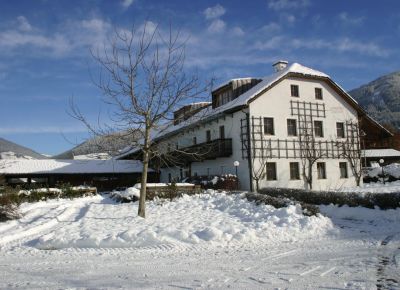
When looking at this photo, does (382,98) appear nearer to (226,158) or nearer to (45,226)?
(226,158)

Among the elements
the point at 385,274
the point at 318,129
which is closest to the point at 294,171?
the point at 318,129

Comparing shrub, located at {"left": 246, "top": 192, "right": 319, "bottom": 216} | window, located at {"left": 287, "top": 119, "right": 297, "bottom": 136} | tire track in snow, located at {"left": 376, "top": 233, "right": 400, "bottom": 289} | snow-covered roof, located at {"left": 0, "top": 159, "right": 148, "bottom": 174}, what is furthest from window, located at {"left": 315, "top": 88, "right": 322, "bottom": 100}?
tire track in snow, located at {"left": 376, "top": 233, "right": 400, "bottom": 289}

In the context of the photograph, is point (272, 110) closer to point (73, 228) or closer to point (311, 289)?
point (73, 228)

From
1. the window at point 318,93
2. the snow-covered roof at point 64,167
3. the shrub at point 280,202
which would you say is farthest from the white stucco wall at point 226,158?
the shrub at point 280,202

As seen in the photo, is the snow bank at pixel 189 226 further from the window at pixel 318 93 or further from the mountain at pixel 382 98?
the mountain at pixel 382 98

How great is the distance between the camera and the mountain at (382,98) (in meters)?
107

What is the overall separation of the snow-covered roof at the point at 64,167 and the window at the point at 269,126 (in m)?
13.2

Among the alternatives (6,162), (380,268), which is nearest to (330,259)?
(380,268)

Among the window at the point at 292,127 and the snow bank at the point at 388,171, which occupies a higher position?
the window at the point at 292,127

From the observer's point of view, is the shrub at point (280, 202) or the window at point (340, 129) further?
the window at point (340, 129)

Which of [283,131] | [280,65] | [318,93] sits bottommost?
[283,131]

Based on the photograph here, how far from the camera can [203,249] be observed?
9453mm

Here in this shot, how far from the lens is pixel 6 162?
34.8 metres

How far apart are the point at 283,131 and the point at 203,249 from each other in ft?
63.1
